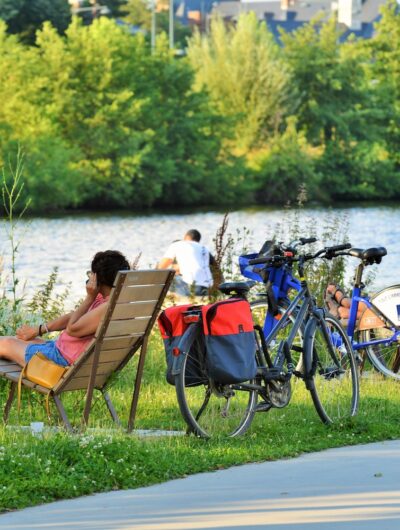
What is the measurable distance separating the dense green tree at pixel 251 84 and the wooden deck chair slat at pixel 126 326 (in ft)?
223

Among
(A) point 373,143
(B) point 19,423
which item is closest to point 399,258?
(B) point 19,423

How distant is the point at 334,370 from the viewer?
8.35 m

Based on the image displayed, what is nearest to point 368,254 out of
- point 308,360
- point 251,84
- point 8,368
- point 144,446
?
point 308,360

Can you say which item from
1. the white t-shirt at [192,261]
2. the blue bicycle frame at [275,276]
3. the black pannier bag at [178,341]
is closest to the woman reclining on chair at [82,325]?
the black pannier bag at [178,341]

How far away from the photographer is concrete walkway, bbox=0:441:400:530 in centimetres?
538

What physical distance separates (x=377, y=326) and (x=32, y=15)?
7278 centimetres

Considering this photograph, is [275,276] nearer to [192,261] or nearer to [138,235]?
[192,261]

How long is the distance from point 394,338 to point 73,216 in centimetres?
5163

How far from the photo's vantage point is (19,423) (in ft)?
25.9

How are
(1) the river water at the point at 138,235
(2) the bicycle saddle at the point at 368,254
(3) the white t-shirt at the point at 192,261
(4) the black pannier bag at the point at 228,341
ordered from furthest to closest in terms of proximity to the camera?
(1) the river water at the point at 138,235
(3) the white t-shirt at the point at 192,261
(2) the bicycle saddle at the point at 368,254
(4) the black pannier bag at the point at 228,341

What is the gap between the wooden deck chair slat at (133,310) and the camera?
7.33 meters

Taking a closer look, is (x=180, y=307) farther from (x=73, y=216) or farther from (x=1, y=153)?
(x=1, y=153)

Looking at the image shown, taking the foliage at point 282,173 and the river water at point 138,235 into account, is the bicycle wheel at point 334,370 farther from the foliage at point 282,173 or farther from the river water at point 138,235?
the foliage at point 282,173

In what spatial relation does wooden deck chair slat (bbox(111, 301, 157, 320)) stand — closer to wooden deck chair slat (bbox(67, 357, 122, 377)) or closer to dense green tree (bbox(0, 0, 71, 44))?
wooden deck chair slat (bbox(67, 357, 122, 377))
